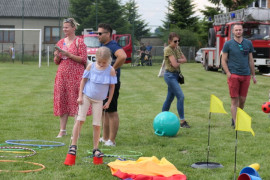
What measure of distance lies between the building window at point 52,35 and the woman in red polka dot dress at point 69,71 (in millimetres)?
40181

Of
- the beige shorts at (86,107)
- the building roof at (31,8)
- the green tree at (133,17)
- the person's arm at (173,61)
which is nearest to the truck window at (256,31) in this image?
the green tree at (133,17)

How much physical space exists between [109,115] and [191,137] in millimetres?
1627

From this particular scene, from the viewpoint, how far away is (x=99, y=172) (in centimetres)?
608

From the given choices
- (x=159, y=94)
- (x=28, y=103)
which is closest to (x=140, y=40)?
(x=159, y=94)

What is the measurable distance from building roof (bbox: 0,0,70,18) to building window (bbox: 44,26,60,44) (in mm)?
1260

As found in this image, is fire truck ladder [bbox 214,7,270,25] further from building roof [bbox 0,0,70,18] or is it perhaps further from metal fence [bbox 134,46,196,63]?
building roof [bbox 0,0,70,18]

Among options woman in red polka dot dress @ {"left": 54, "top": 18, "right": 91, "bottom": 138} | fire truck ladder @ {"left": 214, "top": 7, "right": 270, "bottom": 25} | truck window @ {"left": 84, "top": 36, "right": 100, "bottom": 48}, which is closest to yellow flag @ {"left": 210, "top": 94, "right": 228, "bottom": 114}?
woman in red polka dot dress @ {"left": 54, "top": 18, "right": 91, "bottom": 138}

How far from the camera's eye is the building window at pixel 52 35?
160 ft

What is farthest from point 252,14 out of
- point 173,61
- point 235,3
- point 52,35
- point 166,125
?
Answer: point 52,35

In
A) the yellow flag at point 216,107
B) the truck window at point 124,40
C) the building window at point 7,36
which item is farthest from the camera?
the building window at point 7,36

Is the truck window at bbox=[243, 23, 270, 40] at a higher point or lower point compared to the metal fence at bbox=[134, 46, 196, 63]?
higher

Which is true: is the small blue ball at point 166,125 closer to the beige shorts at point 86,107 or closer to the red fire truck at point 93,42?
the beige shorts at point 86,107

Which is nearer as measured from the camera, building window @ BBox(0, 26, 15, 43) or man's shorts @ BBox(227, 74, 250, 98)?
man's shorts @ BBox(227, 74, 250, 98)

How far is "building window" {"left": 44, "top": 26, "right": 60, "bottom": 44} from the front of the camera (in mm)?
48719
